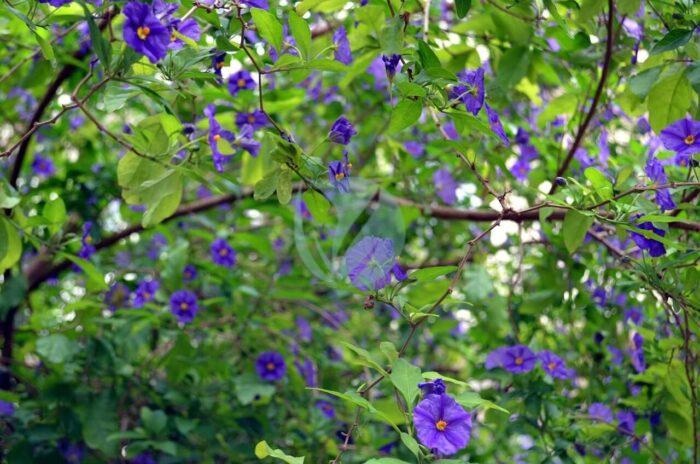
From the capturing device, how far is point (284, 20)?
162 centimetres

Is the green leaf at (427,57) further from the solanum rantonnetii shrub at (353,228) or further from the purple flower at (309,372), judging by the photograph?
the purple flower at (309,372)

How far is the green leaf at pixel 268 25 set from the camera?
115 cm

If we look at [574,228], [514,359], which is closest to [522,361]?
[514,359]

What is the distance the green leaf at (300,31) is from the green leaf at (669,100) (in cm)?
65

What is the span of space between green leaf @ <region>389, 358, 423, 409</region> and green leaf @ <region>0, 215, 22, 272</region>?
742 mm

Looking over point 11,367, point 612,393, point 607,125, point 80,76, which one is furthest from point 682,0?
point 11,367

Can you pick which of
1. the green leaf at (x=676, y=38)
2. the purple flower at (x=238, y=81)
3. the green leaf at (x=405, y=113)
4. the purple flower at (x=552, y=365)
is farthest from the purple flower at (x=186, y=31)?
the purple flower at (x=552, y=365)

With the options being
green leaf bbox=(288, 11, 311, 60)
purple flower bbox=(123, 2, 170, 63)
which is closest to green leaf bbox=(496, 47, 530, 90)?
green leaf bbox=(288, 11, 311, 60)

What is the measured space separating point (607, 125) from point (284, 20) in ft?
2.86

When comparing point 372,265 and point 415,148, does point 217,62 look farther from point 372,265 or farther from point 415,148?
point 415,148

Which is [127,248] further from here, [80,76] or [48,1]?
[48,1]

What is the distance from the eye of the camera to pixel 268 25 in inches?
46.0

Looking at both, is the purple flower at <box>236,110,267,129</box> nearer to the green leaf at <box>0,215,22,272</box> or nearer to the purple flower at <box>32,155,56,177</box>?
the green leaf at <box>0,215,22,272</box>

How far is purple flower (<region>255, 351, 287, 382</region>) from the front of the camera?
2.12 metres
